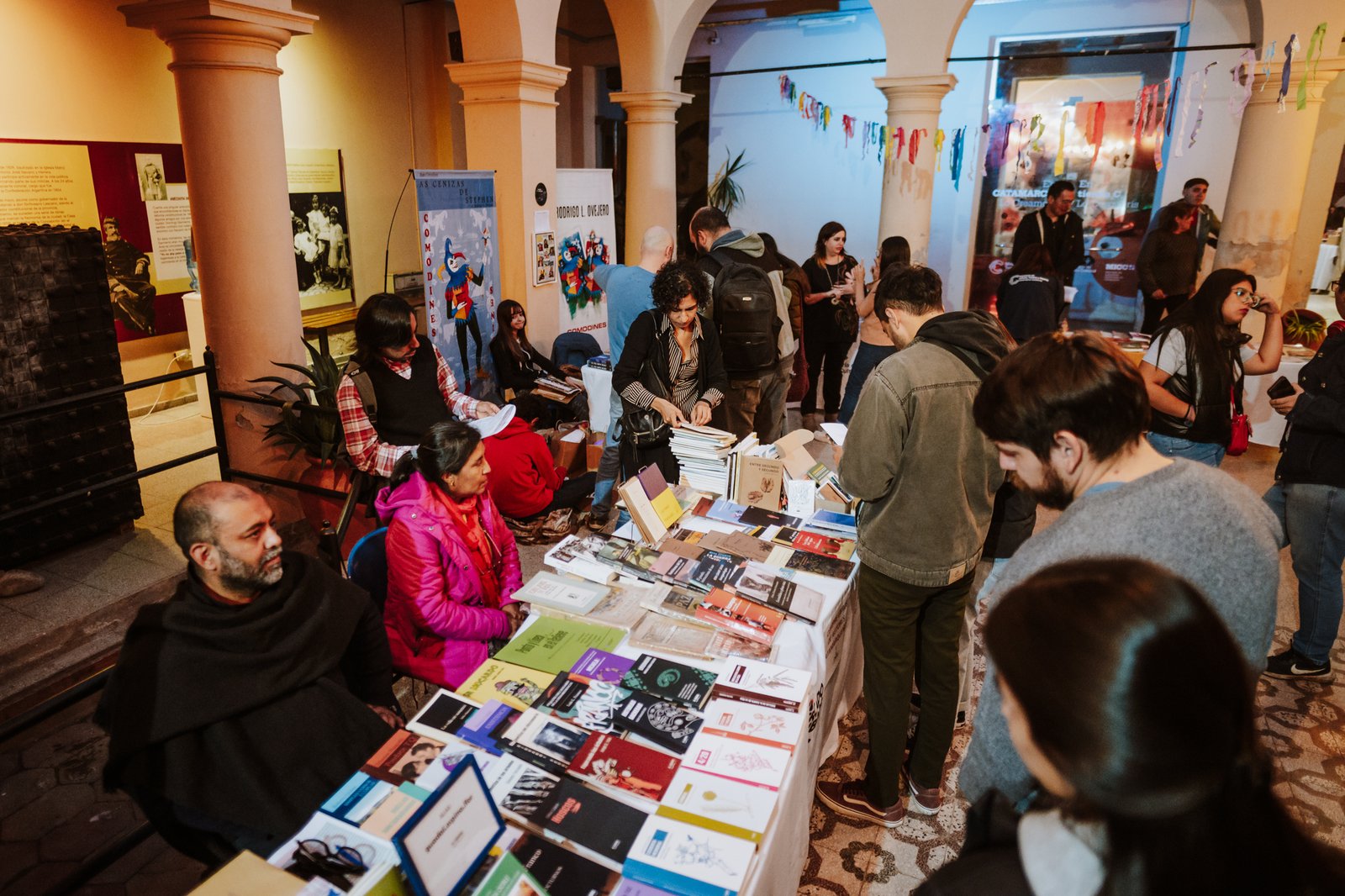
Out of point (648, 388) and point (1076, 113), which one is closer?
point (648, 388)

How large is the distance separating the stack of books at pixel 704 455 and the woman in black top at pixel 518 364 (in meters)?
2.55

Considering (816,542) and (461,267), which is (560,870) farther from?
(461,267)

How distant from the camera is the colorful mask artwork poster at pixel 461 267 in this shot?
4957mm

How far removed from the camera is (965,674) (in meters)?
2.97

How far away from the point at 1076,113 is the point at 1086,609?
9.91 m

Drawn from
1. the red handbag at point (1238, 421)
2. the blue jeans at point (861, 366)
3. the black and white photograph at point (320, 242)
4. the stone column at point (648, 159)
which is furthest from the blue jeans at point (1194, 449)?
the black and white photograph at point (320, 242)

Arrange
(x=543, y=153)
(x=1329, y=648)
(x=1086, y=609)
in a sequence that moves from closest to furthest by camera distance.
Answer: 1. (x=1086, y=609)
2. (x=1329, y=648)
3. (x=543, y=153)

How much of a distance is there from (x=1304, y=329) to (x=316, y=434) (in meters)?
6.69

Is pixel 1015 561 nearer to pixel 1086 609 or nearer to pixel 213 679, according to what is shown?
pixel 1086 609

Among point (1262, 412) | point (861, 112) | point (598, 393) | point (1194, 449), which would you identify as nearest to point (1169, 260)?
point (1262, 412)

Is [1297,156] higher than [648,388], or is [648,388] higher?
[1297,156]

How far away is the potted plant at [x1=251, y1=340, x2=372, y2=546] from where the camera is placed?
4.04 m

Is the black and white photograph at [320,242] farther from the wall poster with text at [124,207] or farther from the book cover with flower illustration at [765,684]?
the book cover with flower illustration at [765,684]

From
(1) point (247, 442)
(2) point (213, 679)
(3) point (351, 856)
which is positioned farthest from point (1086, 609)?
(1) point (247, 442)
